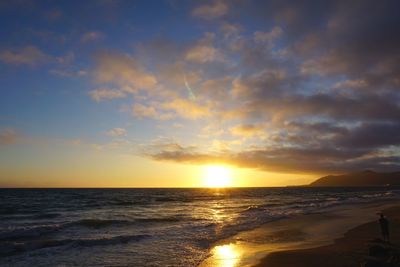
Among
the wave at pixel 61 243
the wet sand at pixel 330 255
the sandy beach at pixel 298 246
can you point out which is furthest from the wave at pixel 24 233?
the wet sand at pixel 330 255

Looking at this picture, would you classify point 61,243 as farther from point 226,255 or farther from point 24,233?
point 226,255

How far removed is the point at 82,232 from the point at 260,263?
51.7ft

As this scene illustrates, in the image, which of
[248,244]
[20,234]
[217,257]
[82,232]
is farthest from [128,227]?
[217,257]

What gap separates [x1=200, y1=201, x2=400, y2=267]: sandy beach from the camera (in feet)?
48.8

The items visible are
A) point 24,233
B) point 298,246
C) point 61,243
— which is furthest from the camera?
point 24,233

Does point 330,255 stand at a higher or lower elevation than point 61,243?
higher

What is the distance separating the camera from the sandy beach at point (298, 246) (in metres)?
14.9

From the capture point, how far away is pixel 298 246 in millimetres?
19016

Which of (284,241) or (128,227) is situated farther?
(128,227)

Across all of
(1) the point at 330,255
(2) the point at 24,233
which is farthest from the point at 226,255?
(2) the point at 24,233

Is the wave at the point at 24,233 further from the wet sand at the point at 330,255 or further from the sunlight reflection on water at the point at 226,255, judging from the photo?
the wet sand at the point at 330,255

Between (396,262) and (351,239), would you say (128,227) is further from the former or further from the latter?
(396,262)

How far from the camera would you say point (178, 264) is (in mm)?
15375

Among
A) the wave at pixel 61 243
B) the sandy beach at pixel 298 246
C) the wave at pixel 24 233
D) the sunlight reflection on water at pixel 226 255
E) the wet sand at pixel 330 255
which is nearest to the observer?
the wet sand at pixel 330 255
